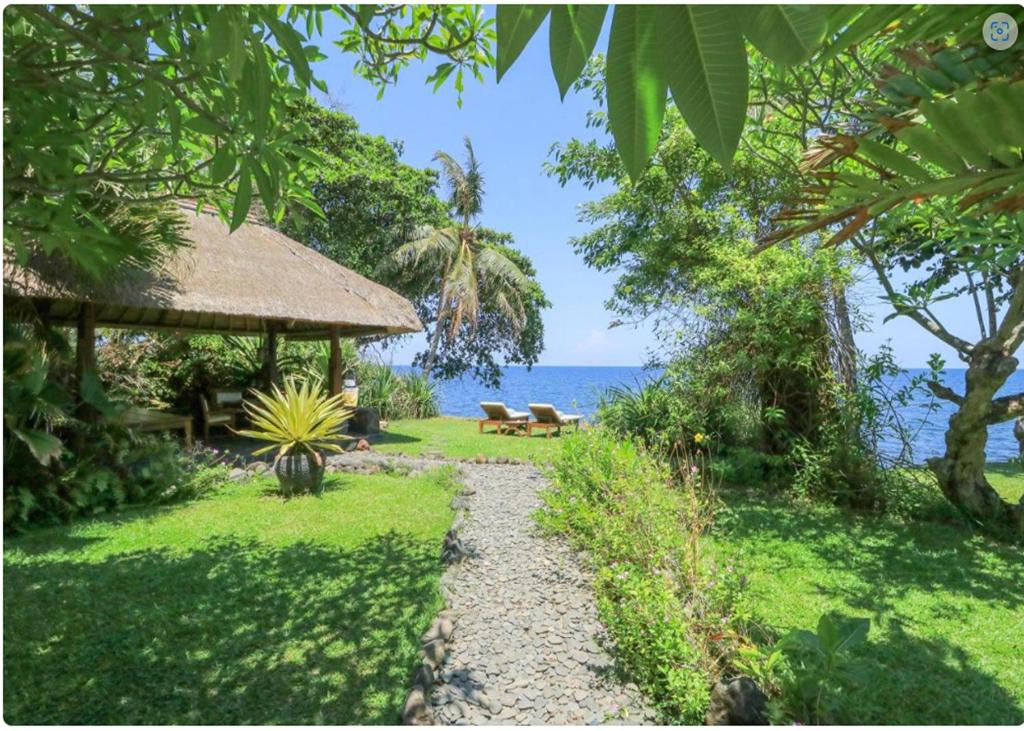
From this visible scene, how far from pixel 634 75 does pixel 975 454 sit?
7.02 metres

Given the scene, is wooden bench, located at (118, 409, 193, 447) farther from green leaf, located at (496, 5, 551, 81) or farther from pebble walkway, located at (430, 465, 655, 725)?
green leaf, located at (496, 5, 551, 81)

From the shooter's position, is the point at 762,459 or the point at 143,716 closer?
the point at 143,716

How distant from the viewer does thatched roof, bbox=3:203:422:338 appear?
6473 millimetres

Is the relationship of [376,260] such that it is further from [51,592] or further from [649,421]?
[51,592]

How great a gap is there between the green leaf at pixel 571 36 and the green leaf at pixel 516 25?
2cm

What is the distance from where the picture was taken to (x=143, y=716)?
7.71 feet

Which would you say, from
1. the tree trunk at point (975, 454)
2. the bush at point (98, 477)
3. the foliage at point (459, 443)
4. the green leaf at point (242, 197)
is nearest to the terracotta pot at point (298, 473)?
the bush at point (98, 477)

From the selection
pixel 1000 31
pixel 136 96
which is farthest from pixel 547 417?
pixel 1000 31

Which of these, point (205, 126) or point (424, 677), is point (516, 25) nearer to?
point (205, 126)

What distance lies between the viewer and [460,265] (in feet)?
62.3

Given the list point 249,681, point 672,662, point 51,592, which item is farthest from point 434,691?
point 51,592

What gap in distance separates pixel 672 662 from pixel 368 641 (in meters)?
1.68

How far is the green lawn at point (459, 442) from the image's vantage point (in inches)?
386

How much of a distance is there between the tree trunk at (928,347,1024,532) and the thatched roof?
827 cm
